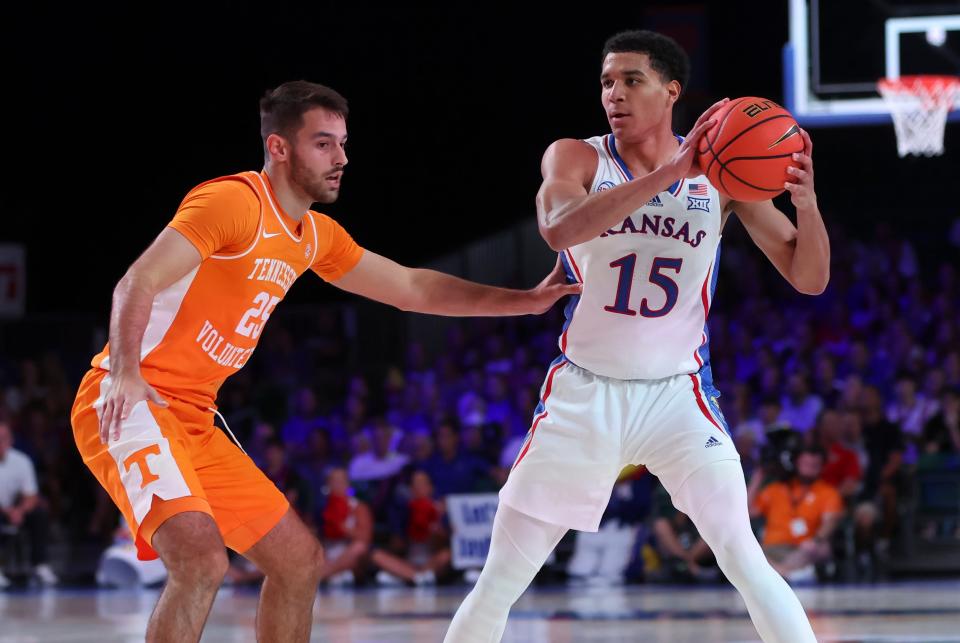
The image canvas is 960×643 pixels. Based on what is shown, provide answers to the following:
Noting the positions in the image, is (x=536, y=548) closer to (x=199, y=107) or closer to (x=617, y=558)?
(x=617, y=558)

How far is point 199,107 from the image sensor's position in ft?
63.0

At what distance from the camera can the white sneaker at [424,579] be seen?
11078 mm

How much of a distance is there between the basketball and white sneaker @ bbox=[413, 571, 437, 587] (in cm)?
758

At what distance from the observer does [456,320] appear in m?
16.9

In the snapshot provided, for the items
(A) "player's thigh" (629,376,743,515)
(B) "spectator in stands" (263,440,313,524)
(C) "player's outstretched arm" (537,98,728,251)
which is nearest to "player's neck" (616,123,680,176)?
(C) "player's outstretched arm" (537,98,728,251)

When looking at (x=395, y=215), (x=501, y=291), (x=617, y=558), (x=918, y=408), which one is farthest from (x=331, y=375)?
(x=501, y=291)

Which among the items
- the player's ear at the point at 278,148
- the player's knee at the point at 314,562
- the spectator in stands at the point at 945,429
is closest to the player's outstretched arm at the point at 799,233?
the player's ear at the point at 278,148

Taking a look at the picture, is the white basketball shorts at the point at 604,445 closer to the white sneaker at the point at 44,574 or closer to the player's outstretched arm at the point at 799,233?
the player's outstretched arm at the point at 799,233

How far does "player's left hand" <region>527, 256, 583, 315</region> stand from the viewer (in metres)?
4.84

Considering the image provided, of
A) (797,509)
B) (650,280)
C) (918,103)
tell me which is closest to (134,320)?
(650,280)

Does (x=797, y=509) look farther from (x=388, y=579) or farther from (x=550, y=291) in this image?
(x=550, y=291)

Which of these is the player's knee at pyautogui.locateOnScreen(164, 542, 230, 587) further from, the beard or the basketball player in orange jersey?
the beard

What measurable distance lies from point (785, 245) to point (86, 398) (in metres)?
2.43

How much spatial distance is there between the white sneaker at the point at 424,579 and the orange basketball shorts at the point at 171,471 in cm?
670
